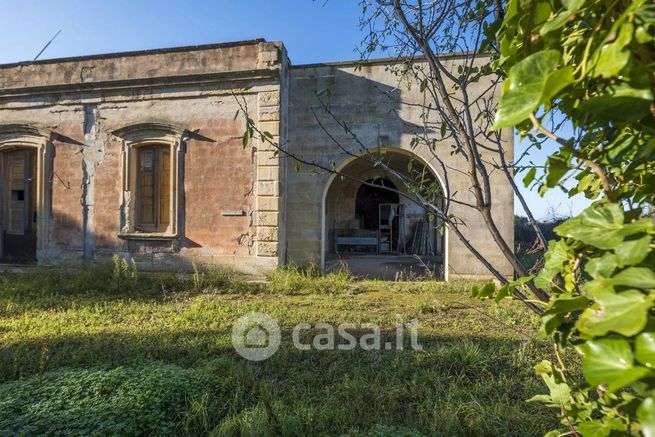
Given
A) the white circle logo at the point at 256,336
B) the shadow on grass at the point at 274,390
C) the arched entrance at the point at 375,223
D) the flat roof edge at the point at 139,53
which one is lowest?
the white circle logo at the point at 256,336

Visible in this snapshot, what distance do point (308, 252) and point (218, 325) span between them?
10.6ft

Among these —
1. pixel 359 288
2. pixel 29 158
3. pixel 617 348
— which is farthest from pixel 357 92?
pixel 29 158

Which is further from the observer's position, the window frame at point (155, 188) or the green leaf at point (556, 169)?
the window frame at point (155, 188)

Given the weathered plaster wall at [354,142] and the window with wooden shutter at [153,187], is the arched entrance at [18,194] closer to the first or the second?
the window with wooden shutter at [153,187]

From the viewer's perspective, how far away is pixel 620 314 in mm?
439

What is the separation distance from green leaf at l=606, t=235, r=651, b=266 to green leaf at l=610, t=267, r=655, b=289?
0.04 ft

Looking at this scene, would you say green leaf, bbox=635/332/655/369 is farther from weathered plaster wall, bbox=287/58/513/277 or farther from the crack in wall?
the crack in wall

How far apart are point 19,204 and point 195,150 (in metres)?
4.62

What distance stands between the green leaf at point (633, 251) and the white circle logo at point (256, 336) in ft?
9.78

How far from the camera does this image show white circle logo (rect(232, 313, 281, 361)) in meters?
3.19

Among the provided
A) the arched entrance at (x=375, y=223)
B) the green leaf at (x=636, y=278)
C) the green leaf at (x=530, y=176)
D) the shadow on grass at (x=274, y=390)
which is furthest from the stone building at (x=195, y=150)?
the green leaf at (x=636, y=278)

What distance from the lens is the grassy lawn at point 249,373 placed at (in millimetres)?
1993

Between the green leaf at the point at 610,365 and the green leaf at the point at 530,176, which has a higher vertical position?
the green leaf at the point at 530,176

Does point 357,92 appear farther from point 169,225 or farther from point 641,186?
point 641,186
